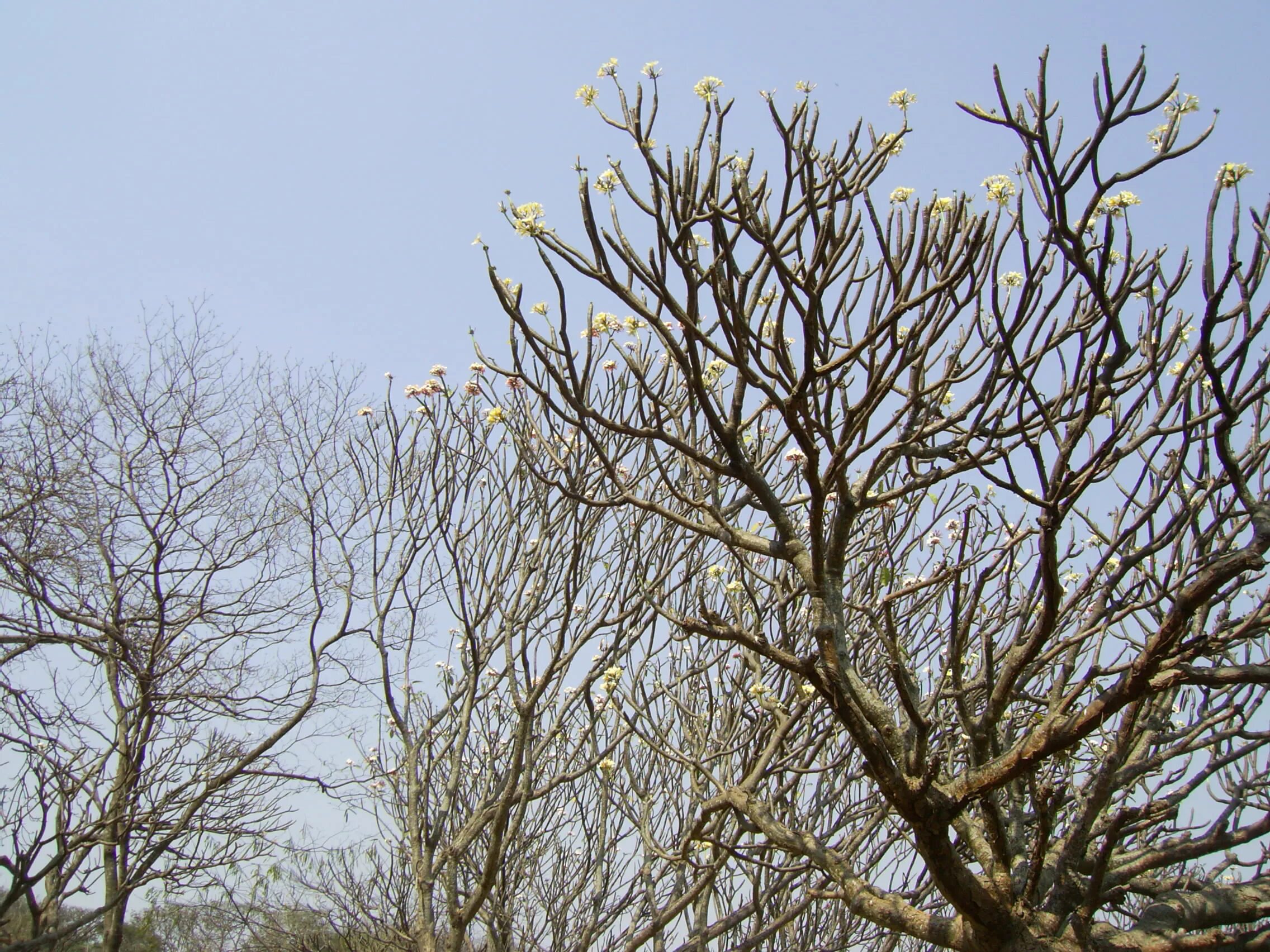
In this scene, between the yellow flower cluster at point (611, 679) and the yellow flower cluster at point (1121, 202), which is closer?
the yellow flower cluster at point (1121, 202)

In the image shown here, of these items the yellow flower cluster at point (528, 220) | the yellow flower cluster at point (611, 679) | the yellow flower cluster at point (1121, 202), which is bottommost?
the yellow flower cluster at point (611, 679)

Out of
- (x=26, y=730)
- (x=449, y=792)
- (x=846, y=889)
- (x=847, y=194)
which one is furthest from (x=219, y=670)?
(x=847, y=194)

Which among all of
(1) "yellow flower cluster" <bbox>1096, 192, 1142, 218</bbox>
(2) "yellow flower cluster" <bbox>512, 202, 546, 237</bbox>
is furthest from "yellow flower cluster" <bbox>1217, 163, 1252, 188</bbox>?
(2) "yellow flower cluster" <bbox>512, 202, 546, 237</bbox>

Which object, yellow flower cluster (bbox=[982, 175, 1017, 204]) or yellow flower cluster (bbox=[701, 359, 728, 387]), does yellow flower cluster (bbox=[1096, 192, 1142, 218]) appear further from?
yellow flower cluster (bbox=[701, 359, 728, 387])

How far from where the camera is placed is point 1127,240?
270 centimetres

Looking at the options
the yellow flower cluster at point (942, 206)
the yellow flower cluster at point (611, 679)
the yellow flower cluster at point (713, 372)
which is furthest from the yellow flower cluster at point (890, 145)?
the yellow flower cluster at point (611, 679)

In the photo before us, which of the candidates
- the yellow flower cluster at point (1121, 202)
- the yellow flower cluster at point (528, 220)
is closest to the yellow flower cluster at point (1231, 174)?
the yellow flower cluster at point (1121, 202)

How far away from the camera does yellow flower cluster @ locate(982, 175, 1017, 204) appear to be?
9.21ft

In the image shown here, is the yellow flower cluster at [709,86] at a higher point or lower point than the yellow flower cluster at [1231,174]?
higher

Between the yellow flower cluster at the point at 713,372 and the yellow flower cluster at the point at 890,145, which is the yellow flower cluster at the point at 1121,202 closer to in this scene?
the yellow flower cluster at the point at 890,145

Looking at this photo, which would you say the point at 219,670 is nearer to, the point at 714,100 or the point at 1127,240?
the point at 714,100

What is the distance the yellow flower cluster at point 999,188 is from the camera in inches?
111

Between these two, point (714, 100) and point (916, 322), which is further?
point (714, 100)

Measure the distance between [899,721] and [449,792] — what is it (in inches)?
106
